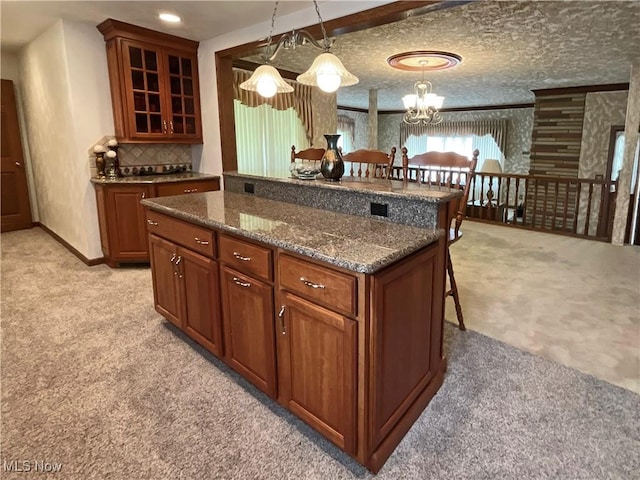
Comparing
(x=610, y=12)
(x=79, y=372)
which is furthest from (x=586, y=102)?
(x=79, y=372)

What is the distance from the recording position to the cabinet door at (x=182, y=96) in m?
4.27

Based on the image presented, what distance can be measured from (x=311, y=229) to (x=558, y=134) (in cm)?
732

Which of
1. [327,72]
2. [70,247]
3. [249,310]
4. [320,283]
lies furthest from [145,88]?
[320,283]

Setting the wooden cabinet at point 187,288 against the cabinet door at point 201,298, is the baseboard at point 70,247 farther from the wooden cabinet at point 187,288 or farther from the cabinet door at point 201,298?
the cabinet door at point 201,298

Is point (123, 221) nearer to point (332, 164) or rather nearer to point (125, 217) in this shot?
point (125, 217)

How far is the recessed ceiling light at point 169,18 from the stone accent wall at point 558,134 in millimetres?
6694

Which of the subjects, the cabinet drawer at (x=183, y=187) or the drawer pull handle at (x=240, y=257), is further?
the cabinet drawer at (x=183, y=187)

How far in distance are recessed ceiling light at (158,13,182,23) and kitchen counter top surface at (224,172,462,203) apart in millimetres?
1867

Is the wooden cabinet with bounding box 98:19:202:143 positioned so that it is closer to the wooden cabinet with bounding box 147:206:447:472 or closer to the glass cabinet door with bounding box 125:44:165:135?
the glass cabinet door with bounding box 125:44:165:135

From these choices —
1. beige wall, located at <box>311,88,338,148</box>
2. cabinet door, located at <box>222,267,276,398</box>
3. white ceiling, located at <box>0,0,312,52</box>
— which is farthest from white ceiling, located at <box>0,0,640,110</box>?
cabinet door, located at <box>222,267,276,398</box>

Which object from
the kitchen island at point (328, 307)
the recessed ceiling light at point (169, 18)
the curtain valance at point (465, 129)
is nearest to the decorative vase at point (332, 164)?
the kitchen island at point (328, 307)

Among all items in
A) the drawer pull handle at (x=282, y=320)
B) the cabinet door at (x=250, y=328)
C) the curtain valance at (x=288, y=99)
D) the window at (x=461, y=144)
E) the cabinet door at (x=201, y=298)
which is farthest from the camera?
the window at (x=461, y=144)

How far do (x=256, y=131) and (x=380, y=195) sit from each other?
4002 millimetres

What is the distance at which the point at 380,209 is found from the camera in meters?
2.08
